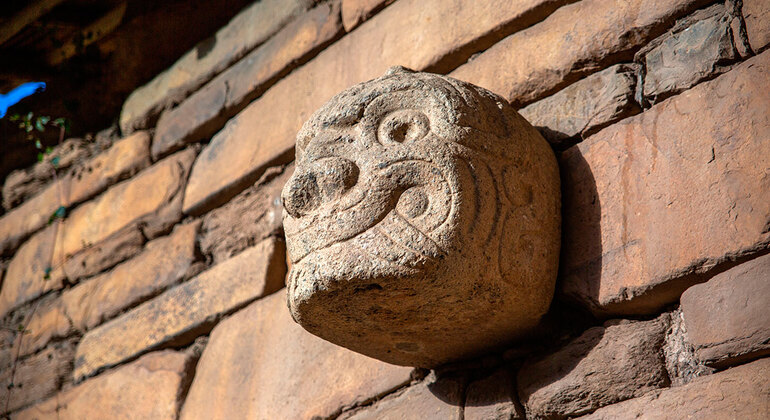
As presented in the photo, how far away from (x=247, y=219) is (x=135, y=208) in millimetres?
791

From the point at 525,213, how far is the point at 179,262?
6.12ft

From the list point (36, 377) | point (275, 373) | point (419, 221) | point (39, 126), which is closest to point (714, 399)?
point (419, 221)

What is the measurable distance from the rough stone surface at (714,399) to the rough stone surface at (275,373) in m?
0.73

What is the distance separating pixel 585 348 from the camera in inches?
80.2

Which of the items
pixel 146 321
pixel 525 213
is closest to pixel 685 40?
pixel 525 213

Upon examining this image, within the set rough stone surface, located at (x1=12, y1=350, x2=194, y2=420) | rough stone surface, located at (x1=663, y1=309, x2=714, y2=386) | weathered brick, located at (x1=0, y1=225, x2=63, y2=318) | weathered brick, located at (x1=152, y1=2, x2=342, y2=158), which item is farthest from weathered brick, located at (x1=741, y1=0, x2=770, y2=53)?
weathered brick, located at (x1=0, y1=225, x2=63, y2=318)

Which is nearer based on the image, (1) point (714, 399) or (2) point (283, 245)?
(1) point (714, 399)

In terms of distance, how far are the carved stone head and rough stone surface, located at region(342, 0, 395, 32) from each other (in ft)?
3.63

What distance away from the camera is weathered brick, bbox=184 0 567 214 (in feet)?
9.04

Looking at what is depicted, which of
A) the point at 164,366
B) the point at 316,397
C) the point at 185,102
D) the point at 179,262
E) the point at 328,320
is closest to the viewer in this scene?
the point at 328,320

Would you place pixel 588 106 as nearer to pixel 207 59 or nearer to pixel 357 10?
pixel 357 10

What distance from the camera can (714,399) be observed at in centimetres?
176

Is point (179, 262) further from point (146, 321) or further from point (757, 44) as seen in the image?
point (757, 44)

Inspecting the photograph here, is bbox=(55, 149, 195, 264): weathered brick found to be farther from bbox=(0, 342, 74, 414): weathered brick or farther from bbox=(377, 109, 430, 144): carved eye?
bbox=(377, 109, 430, 144): carved eye
